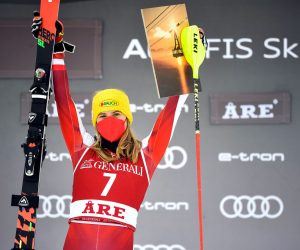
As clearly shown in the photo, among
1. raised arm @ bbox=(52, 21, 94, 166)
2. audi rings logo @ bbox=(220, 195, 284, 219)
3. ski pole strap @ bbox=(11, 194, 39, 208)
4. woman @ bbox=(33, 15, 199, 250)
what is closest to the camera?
ski pole strap @ bbox=(11, 194, 39, 208)

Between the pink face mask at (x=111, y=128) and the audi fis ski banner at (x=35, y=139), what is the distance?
25 centimetres

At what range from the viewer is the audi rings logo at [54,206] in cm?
494

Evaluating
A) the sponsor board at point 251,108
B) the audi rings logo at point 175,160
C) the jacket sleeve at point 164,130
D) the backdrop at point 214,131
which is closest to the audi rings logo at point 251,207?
the backdrop at point 214,131

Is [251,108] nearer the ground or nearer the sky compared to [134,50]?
nearer the ground

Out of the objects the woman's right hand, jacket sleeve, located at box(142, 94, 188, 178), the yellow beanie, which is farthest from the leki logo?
the woman's right hand

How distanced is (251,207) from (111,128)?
2303 mm

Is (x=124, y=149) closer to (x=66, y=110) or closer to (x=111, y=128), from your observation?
(x=111, y=128)

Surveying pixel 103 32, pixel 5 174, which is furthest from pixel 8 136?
pixel 103 32

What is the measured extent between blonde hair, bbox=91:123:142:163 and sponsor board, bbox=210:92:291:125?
2.04 meters

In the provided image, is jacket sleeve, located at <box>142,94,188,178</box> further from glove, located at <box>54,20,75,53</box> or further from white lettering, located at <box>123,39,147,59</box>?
white lettering, located at <box>123,39,147,59</box>

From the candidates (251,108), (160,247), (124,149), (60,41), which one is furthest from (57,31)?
(160,247)

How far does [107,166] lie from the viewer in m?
2.92

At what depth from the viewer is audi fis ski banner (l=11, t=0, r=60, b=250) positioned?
9.07 ft

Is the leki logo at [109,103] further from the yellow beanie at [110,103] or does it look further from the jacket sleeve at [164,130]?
the jacket sleeve at [164,130]
